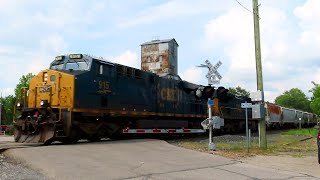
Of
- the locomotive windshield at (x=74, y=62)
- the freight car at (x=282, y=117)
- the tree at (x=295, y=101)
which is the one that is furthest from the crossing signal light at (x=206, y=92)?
the tree at (x=295, y=101)

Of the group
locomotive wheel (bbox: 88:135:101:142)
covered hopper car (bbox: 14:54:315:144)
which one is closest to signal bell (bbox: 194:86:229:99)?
covered hopper car (bbox: 14:54:315:144)

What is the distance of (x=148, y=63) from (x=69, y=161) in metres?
61.1

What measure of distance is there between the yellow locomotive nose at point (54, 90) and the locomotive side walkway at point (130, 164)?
2.70m

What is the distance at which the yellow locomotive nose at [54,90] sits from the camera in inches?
562

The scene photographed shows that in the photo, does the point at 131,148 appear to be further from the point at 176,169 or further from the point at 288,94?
the point at 288,94

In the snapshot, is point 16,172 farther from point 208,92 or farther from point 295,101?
point 295,101

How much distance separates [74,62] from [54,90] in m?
1.56

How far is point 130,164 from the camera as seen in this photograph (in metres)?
9.94

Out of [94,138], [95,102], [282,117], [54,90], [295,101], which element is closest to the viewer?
[54,90]

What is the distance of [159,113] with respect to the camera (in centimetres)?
1988

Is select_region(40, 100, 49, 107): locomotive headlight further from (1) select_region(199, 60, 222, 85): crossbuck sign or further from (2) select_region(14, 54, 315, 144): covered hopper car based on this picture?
(1) select_region(199, 60, 222, 85): crossbuck sign

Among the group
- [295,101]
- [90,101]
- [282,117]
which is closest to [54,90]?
[90,101]

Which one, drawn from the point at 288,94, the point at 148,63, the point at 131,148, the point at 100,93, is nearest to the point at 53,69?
the point at 100,93

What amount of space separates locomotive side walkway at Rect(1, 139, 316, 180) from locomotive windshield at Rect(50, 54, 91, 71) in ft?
12.7
